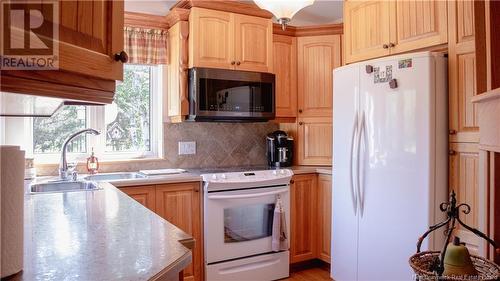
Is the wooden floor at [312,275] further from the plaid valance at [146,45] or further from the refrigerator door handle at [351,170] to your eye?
the plaid valance at [146,45]

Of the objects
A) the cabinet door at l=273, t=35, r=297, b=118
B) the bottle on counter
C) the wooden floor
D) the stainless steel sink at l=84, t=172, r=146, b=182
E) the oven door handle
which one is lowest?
the wooden floor

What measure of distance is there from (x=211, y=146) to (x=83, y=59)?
265cm

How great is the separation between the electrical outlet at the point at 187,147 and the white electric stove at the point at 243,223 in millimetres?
596

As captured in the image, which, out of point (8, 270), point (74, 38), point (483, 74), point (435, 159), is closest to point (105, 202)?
point (8, 270)

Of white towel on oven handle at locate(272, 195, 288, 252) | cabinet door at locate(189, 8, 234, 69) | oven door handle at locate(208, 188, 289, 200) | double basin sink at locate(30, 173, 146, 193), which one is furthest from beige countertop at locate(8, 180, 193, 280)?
cabinet door at locate(189, 8, 234, 69)

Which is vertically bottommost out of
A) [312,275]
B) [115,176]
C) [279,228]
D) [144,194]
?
[312,275]

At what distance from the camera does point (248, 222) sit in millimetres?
2881

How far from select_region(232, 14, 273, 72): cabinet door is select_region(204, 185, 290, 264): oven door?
1.07 m

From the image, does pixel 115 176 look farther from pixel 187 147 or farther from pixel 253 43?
pixel 253 43

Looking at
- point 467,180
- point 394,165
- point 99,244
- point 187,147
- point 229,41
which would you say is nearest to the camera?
point 99,244

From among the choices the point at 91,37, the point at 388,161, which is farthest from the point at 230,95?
the point at 91,37

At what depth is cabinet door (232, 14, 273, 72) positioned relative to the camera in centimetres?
310

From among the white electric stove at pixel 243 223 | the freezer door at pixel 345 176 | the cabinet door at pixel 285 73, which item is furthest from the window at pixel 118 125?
the freezer door at pixel 345 176

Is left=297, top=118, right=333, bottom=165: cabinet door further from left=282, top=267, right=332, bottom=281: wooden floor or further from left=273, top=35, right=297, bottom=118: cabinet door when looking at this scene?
left=282, top=267, right=332, bottom=281: wooden floor
